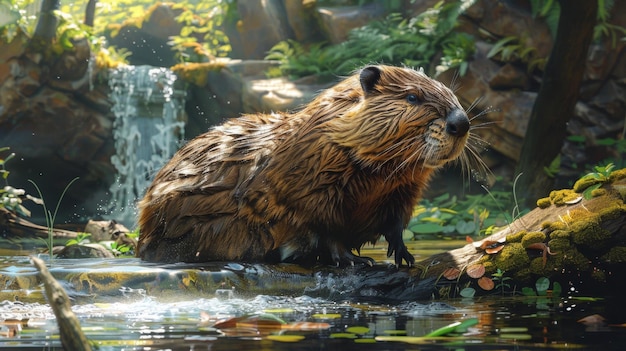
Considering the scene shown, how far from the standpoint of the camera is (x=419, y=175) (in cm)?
527

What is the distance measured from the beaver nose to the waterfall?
1065 cm

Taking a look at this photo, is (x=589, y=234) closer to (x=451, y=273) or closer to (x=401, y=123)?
(x=451, y=273)

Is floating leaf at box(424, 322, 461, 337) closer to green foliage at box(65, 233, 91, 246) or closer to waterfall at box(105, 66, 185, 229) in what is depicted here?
green foliage at box(65, 233, 91, 246)

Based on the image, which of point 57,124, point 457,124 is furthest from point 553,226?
point 57,124

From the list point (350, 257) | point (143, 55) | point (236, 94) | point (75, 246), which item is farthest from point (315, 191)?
point (143, 55)

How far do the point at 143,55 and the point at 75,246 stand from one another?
46.1 feet

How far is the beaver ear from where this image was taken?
5.19m

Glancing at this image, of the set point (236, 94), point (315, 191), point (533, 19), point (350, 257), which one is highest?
point (533, 19)

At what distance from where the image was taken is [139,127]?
15516 mm

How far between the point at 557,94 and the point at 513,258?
274 inches

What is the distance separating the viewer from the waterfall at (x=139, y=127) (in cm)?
1526

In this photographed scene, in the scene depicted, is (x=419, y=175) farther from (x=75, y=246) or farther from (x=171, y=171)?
(x=75, y=246)

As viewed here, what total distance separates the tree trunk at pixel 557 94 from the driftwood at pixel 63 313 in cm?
955

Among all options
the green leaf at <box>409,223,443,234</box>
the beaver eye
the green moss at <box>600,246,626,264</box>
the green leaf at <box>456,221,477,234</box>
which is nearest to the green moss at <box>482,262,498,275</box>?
the green moss at <box>600,246,626,264</box>
